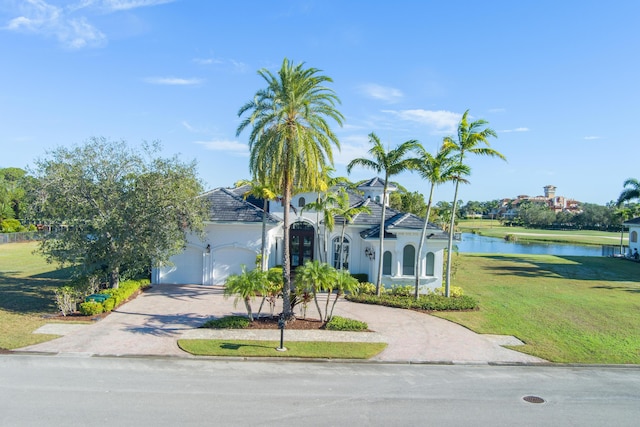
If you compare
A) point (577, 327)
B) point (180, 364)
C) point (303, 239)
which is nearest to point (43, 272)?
point (303, 239)

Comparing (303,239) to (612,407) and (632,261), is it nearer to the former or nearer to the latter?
(612,407)

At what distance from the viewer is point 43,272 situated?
29.0 meters

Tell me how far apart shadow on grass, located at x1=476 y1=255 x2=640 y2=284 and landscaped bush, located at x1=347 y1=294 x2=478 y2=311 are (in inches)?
527

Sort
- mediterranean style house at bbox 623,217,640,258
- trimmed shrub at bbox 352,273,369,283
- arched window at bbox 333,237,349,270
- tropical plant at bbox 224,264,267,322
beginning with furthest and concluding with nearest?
mediterranean style house at bbox 623,217,640,258 < arched window at bbox 333,237,349,270 < trimmed shrub at bbox 352,273,369,283 < tropical plant at bbox 224,264,267,322

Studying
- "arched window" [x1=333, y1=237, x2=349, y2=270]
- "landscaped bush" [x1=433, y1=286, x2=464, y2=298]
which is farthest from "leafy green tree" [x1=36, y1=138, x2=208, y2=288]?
"landscaped bush" [x1=433, y1=286, x2=464, y2=298]

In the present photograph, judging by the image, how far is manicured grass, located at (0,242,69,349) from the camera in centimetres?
1512

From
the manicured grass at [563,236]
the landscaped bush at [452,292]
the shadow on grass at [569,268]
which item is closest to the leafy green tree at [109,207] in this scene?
the landscaped bush at [452,292]

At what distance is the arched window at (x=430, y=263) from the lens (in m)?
23.7

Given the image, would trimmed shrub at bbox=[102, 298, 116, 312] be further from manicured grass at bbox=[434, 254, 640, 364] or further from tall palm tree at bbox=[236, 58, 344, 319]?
manicured grass at bbox=[434, 254, 640, 364]

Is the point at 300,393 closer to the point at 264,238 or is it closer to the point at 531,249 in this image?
the point at 264,238

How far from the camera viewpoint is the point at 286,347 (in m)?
14.3

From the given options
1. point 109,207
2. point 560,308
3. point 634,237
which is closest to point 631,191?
point 634,237

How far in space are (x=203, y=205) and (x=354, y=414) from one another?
14986mm

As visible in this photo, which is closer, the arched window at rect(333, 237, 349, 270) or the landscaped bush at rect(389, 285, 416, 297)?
the landscaped bush at rect(389, 285, 416, 297)
